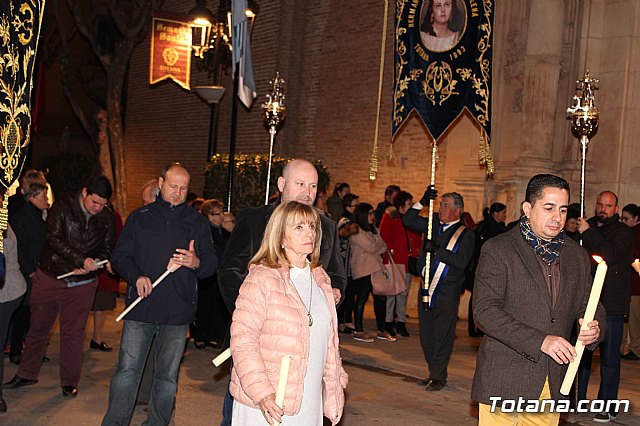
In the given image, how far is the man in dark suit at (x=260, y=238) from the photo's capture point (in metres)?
6.27

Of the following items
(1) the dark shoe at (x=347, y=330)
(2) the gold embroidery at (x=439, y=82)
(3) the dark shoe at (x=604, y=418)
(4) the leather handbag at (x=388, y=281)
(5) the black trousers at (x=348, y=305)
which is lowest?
(1) the dark shoe at (x=347, y=330)

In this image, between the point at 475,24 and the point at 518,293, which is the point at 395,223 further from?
the point at 518,293

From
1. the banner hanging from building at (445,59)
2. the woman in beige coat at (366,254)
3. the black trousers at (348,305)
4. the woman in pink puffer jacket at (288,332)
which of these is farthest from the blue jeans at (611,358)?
the black trousers at (348,305)

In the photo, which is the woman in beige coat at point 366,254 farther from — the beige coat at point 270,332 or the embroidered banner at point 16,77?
the beige coat at point 270,332

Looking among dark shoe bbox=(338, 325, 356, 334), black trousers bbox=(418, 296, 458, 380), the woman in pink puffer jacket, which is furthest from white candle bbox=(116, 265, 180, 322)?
dark shoe bbox=(338, 325, 356, 334)

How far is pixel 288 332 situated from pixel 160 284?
8.62 ft

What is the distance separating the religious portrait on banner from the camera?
11117 mm

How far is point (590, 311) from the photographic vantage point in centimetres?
491

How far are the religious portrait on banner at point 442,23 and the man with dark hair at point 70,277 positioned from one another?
4.43 m

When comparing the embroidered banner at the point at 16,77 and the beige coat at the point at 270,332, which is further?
the embroidered banner at the point at 16,77

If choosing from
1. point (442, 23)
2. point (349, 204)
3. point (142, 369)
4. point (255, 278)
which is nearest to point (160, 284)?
point (142, 369)

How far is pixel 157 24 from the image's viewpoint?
20.8m

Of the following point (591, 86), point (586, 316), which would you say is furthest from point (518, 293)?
point (591, 86)

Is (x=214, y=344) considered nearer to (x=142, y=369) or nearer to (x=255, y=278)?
(x=142, y=369)
